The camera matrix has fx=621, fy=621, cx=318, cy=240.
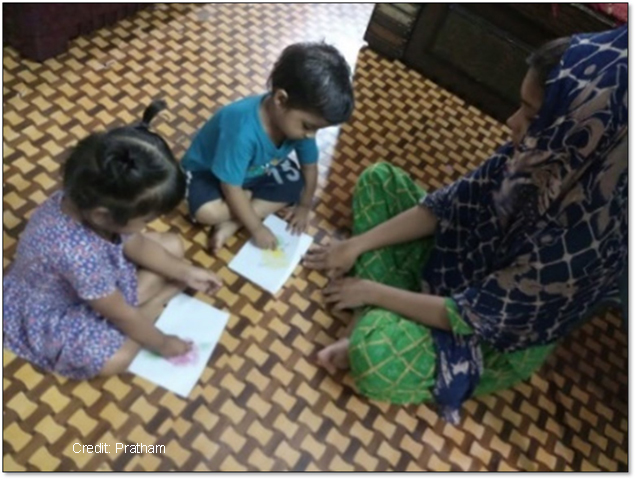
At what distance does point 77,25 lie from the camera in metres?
1.53

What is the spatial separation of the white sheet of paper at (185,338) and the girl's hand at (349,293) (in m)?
0.21

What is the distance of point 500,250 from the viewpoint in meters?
1.05

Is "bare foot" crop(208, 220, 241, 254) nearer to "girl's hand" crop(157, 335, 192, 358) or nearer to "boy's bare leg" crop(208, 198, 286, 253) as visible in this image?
"boy's bare leg" crop(208, 198, 286, 253)

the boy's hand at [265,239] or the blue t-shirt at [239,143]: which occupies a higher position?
the blue t-shirt at [239,143]

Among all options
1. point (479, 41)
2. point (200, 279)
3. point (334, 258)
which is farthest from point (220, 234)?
point (479, 41)

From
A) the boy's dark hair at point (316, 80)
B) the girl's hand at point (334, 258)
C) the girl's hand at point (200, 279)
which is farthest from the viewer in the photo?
the girl's hand at point (334, 258)

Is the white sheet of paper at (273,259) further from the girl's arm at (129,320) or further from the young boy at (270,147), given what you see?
the girl's arm at (129,320)

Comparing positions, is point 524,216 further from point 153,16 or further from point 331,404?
point 153,16

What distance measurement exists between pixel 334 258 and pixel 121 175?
1.79 feet

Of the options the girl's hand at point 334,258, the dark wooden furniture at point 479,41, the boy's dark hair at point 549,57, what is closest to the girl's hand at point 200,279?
the girl's hand at point 334,258

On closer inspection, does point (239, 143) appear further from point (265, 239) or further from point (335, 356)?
point (335, 356)

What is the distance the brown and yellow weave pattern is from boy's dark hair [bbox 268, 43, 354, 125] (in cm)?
37

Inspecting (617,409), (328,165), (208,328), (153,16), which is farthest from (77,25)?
(617,409)

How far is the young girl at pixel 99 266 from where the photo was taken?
825 mm
